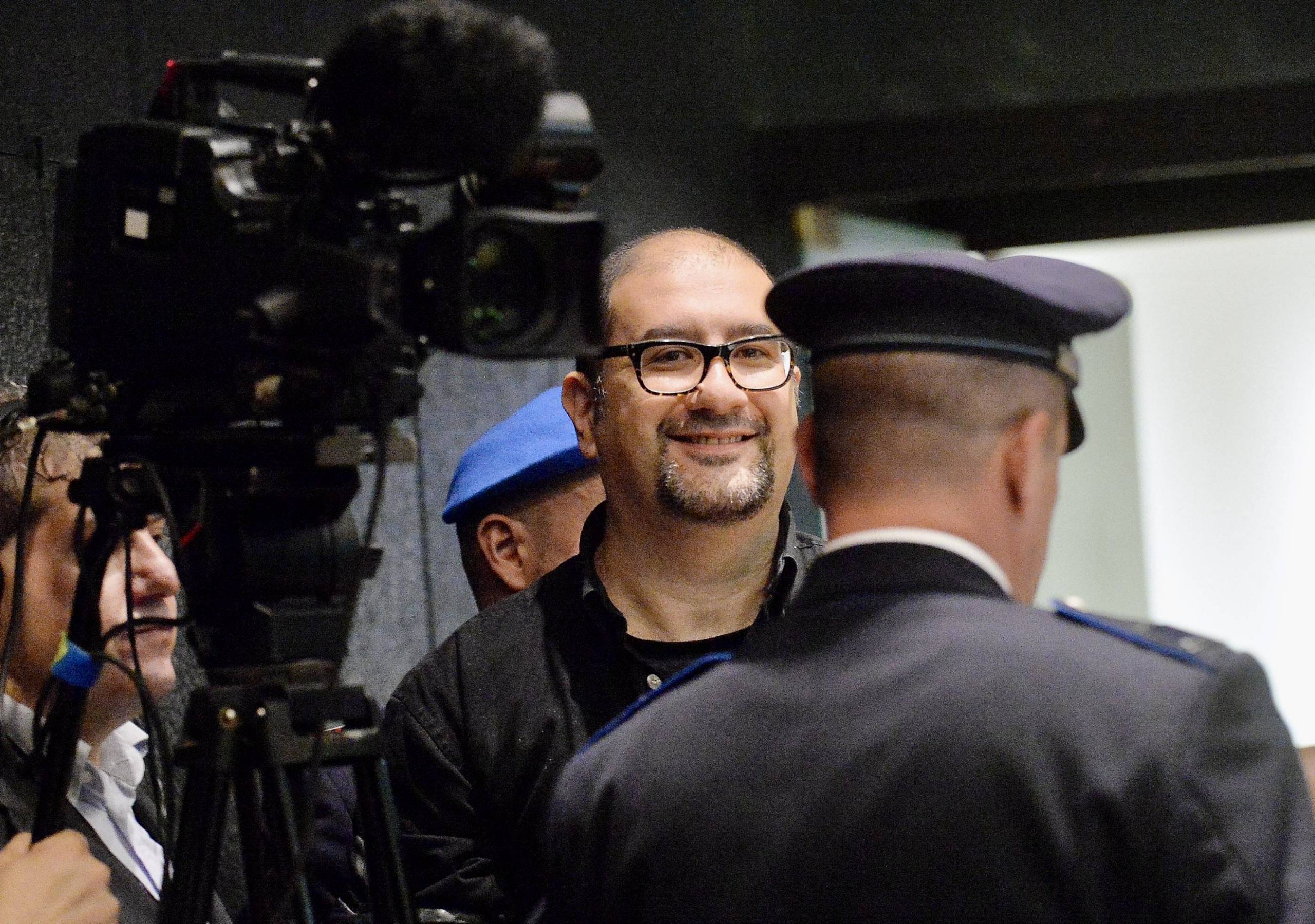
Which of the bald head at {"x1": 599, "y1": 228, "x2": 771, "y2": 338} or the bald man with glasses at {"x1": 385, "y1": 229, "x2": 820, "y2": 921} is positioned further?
the bald head at {"x1": 599, "y1": 228, "x2": 771, "y2": 338}

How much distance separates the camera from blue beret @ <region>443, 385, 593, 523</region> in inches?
90.8

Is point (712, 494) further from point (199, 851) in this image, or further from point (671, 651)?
point (199, 851)

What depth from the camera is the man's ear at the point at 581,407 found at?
195 centimetres

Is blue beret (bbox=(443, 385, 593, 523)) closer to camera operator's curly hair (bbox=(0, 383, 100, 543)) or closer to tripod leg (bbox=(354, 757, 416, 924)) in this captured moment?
camera operator's curly hair (bbox=(0, 383, 100, 543))

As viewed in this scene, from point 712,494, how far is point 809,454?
61 cm

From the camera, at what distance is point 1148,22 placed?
12.5 feet

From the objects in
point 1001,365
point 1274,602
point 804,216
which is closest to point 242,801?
point 1001,365

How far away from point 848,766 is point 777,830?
0.21 feet

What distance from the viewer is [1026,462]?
3.74 feet

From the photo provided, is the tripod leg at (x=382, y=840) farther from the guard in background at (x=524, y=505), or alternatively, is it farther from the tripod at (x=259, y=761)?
the guard in background at (x=524, y=505)

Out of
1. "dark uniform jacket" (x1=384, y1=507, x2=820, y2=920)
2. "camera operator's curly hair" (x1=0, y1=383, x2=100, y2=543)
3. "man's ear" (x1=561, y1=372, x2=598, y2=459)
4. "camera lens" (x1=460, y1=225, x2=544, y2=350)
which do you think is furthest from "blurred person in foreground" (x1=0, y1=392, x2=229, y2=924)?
"camera lens" (x1=460, y1=225, x2=544, y2=350)

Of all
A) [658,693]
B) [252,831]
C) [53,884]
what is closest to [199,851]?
[252,831]

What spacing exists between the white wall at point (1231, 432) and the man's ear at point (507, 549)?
7.53ft

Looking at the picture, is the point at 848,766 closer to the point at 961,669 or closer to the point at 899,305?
the point at 961,669
